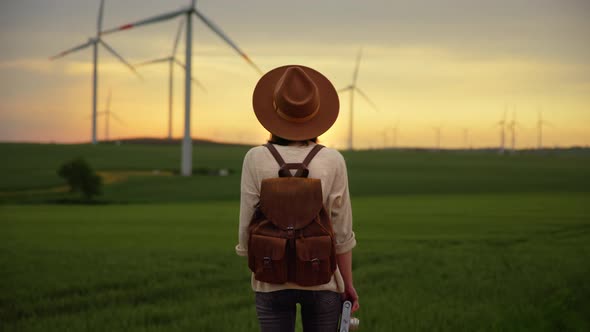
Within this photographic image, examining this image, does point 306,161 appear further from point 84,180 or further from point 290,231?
point 84,180

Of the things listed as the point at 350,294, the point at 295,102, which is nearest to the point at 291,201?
the point at 295,102

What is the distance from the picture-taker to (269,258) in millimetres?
3234

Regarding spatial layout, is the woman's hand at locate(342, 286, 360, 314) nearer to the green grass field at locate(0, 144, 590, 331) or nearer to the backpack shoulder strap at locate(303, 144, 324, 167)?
the backpack shoulder strap at locate(303, 144, 324, 167)

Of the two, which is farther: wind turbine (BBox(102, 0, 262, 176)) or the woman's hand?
wind turbine (BBox(102, 0, 262, 176))

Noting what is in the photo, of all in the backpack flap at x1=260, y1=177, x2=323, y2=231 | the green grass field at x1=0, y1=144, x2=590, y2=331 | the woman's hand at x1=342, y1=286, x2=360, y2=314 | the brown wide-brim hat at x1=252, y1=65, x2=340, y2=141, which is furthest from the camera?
the green grass field at x1=0, y1=144, x2=590, y2=331

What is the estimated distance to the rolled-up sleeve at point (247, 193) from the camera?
3238 mm

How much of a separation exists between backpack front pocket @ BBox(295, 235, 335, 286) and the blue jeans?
93 millimetres

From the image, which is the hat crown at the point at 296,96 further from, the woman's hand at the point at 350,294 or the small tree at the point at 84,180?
the small tree at the point at 84,180

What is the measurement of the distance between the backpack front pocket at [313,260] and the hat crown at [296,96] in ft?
1.90

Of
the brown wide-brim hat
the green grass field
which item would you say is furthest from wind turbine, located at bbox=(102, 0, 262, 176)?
the brown wide-brim hat

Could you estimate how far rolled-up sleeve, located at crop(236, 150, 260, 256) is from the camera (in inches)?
127

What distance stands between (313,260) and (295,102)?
74 cm

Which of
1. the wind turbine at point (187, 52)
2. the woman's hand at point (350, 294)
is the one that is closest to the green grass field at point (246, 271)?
the woman's hand at point (350, 294)

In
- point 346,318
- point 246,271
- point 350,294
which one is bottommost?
point 246,271
